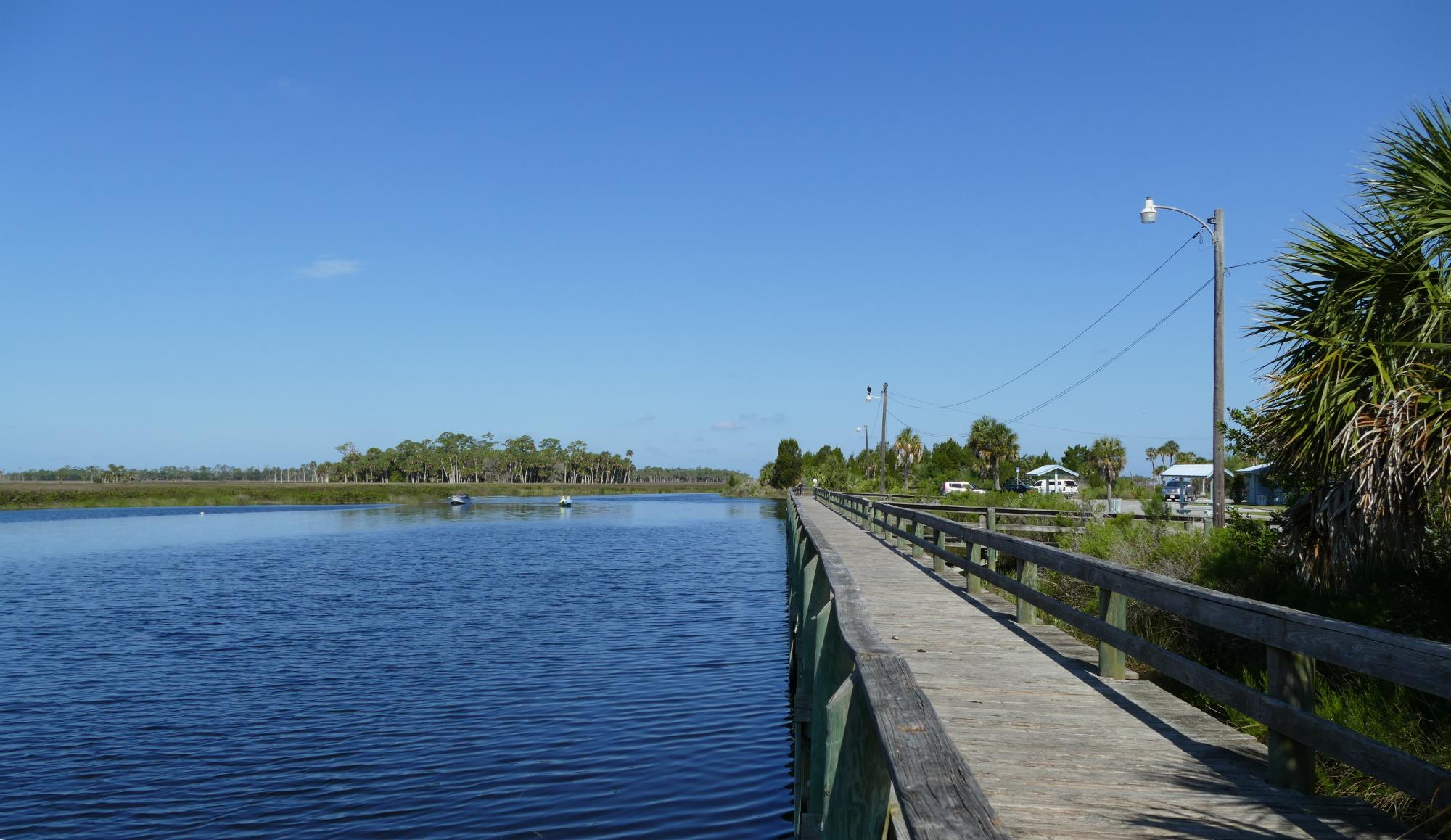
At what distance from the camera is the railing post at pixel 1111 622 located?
7277mm

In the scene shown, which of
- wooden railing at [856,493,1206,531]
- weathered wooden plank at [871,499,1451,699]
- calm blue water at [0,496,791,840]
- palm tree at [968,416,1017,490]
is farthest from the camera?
palm tree at [968,416,1017,490]

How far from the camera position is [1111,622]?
737 cm

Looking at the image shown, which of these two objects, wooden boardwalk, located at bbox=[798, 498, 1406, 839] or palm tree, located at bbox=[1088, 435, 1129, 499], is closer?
wooden boardwalk, located at bbox=[798, 498, 1406, 839]

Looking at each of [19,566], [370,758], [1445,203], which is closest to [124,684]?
[370,758]

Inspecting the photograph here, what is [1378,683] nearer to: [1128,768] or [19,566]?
[1128,768]

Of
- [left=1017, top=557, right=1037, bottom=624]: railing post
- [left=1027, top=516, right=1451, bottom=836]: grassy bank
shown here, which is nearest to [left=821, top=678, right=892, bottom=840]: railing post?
[left=1027, top=516, right=1451, bottom=836]: grassy bank

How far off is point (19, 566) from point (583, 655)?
3012cm

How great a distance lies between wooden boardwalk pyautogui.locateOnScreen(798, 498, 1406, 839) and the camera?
4.19 metres

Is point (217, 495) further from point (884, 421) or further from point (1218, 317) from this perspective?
point (1218, 317)

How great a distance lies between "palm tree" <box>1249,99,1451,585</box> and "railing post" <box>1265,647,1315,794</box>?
468cm

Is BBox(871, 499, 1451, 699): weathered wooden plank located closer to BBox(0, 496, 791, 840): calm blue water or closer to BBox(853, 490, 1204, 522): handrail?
BBox(0, 496, 791, 840): calm blue water

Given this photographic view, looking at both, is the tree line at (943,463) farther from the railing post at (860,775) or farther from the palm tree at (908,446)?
the railing post at (860,775)

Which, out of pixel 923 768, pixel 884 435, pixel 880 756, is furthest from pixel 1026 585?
pixel 884 435

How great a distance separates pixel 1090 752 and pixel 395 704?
11658 mm
